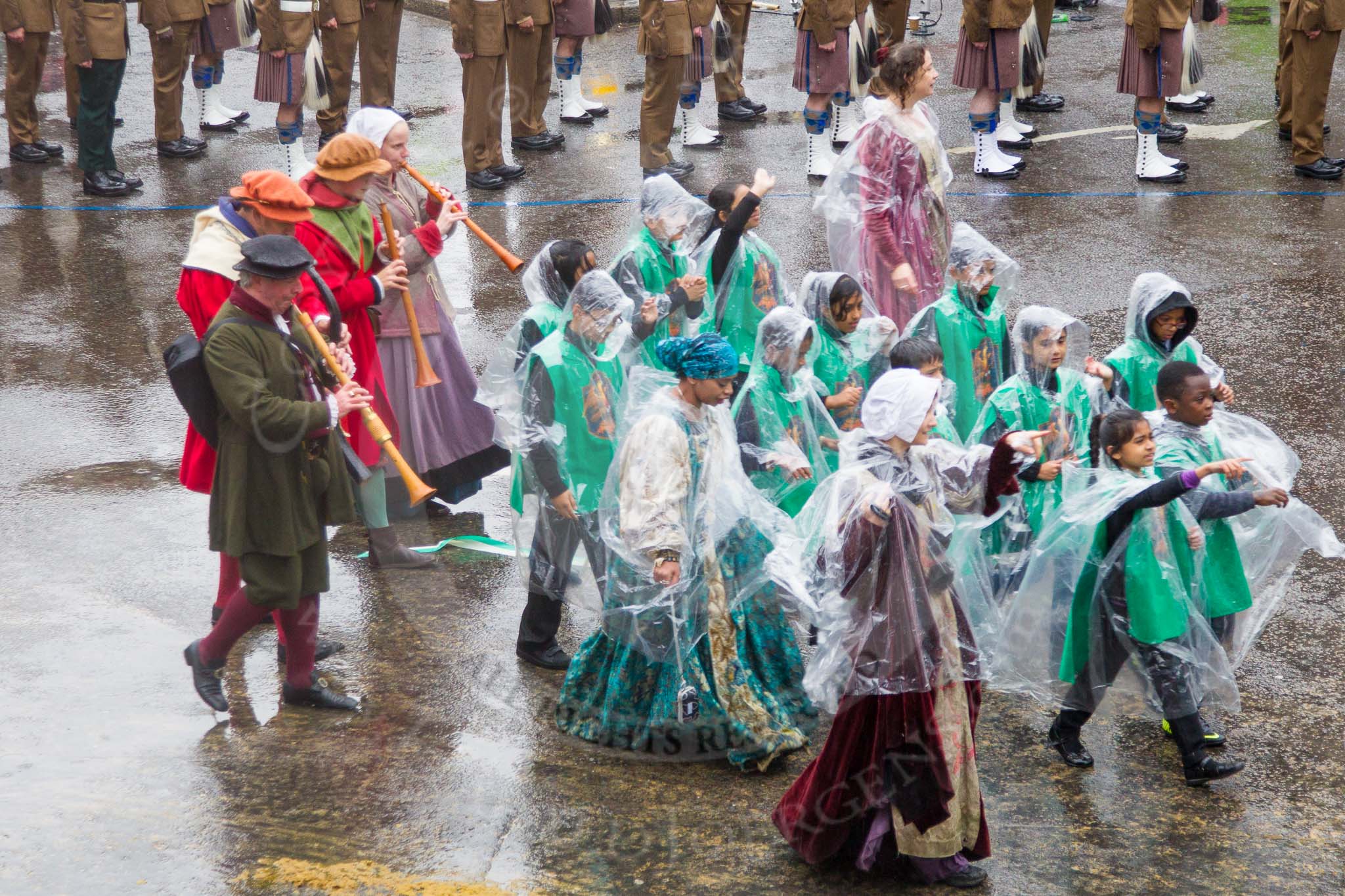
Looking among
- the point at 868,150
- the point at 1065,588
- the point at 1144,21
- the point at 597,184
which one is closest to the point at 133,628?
the point at 1065,588

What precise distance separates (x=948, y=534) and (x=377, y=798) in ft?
5.70

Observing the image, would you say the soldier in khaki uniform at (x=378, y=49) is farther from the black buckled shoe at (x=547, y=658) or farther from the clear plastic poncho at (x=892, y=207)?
the black buckled shoe at (x=547, y=658)

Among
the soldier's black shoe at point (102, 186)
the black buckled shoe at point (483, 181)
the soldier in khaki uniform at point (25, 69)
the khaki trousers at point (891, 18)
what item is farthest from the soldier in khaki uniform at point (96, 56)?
the khaki trousers at point (891, 18)

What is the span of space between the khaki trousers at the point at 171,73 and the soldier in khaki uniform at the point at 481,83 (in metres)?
1.93

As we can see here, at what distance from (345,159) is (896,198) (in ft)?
8.15

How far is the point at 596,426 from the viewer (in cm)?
486

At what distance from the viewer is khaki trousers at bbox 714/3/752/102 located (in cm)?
1172

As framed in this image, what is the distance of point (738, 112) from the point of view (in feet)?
38.2

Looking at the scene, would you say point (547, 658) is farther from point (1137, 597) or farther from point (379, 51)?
point (379, 51)

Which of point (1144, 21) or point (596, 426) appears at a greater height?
point (1144, 21)

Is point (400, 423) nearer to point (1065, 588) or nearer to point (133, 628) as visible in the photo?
point (133, 628)

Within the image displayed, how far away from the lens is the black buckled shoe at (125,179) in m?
9.89

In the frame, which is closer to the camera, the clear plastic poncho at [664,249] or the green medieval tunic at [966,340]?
the green medieval tunic at [966,340]

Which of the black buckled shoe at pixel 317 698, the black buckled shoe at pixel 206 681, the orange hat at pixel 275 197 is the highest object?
the orange hat at pixel 275 197
